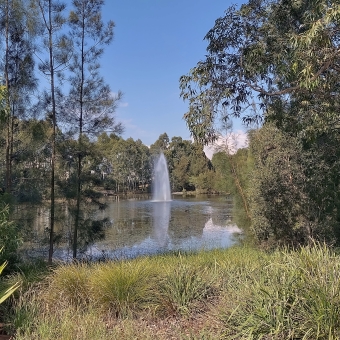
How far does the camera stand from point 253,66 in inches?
226

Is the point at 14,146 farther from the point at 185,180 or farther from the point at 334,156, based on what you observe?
the point at 185,180

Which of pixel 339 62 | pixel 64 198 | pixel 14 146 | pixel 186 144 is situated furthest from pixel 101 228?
pixel 186 144

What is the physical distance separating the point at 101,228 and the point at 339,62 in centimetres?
850

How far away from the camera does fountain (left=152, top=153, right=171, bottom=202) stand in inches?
1645

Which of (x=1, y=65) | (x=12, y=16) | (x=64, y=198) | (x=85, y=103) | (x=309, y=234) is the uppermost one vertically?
(x=12, y=16)

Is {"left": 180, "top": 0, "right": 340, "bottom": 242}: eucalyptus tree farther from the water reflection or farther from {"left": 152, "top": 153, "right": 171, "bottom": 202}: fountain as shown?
{"left": 152, "top": 153, "right": 171, "bottom": 202}: fountain

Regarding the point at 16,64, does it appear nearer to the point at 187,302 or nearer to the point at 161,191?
the point at 187,302

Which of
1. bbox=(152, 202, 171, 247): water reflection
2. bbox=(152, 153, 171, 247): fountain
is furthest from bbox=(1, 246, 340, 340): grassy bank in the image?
bbox=(152, 153, 171, 247): fountain

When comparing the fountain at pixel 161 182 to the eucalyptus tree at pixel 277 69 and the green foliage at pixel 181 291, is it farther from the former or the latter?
the green foliage at pixel 181 291

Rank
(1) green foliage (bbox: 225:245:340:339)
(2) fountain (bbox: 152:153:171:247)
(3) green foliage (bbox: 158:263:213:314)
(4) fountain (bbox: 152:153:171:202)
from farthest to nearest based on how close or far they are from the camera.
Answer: (4) fountain (bbox: 152:153:171:202) < (2) fountain (bbox: 152:153:171:247) < (3) green foliage (bbox: 158:263:213:314) < (1) green foliage (bbox: 225:245:340:339)

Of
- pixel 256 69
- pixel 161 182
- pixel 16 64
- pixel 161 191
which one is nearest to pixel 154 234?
pixel 16 64

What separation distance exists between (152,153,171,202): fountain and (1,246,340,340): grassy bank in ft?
118

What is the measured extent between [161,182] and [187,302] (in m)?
40.8

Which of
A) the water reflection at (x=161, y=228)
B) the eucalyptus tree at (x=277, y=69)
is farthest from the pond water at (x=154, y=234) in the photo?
the eucalyptus tree at (x=277, y=69)
